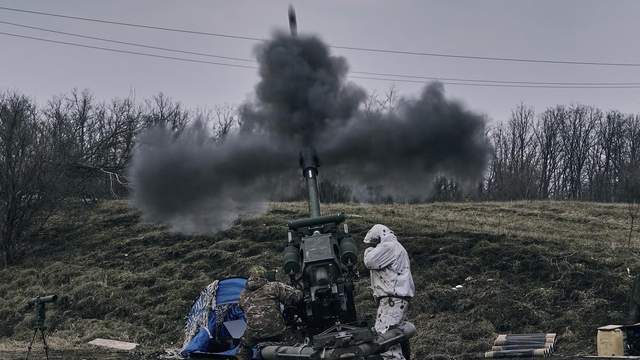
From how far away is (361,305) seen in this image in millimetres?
19469

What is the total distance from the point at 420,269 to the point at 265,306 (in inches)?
337

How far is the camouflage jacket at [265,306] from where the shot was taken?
12.8 metres

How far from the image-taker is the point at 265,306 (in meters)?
12.8

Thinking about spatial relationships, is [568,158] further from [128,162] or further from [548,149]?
[128,162]

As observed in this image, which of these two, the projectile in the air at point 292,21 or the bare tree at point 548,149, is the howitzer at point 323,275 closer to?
the projectile in the air at point 292,21

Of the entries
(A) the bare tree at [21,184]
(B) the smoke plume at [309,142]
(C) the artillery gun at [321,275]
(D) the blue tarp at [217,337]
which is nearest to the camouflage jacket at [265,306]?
(C) the artillery gun at [321,275]

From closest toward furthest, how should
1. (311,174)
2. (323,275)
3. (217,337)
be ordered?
(323,275) < (217,337) < (311,174)

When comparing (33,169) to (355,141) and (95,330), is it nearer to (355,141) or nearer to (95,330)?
(95,330)

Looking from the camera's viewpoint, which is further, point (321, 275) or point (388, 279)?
point (321, 275)

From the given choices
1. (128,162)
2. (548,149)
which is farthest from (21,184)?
(548,149)

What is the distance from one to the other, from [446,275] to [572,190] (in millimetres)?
45045

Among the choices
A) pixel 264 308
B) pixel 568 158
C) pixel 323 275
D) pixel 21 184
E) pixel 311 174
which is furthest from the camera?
pixel 568 158

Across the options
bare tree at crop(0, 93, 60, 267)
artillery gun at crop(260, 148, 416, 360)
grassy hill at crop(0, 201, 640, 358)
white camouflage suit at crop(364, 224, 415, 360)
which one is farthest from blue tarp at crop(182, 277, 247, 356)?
bare tree at crop(0, 93, 60, 267)

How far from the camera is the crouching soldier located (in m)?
12.8
